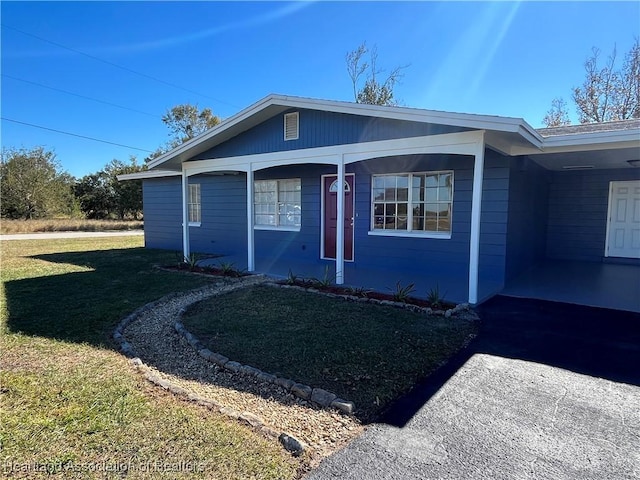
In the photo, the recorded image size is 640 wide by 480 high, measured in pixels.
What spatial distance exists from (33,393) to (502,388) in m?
3.83

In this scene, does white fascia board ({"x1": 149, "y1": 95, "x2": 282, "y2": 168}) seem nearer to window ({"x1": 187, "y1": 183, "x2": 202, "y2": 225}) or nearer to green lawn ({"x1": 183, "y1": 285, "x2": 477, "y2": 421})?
window ({"x1": 187, "y1": 183, "x2": 202, "y2": 225})

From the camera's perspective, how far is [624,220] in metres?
9.20

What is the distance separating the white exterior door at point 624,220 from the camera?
9.07m

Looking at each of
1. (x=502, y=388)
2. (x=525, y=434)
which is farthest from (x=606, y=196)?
(x=525, y=434)

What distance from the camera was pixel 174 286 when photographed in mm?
7012

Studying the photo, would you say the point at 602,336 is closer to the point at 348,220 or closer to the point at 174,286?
the point at 348,220

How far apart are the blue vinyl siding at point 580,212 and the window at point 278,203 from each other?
22.2 ft

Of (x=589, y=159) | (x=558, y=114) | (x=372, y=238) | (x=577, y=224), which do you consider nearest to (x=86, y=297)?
(x=372, y=238)

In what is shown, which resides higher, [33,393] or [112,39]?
[112,39]

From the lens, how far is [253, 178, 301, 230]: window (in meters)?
10.0

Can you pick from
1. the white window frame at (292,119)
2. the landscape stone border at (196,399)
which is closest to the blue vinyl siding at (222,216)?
the white window frame at (292,119)

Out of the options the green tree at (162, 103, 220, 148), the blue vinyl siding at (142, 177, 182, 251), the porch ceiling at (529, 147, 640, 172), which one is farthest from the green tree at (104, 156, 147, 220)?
the porch ceiling at (529, 147, 640, 172)

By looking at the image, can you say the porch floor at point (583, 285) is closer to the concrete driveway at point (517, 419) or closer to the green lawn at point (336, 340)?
the concrete driveway at point (517, 419)

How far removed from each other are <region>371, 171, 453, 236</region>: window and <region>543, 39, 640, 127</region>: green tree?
52.7 ft
